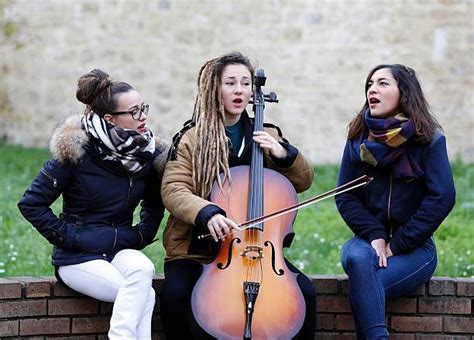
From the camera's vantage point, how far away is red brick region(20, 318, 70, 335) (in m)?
4.80

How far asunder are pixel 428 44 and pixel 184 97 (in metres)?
3.08

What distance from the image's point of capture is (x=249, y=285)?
4297mm

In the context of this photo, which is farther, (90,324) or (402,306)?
(402,306)

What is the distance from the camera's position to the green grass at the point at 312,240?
6406mm

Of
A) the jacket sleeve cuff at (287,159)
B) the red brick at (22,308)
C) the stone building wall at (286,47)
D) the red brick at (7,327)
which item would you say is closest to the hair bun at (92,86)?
the jacket sleeve cuff at (287,159)

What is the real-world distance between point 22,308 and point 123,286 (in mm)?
605

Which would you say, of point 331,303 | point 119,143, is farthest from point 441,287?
point 119,143

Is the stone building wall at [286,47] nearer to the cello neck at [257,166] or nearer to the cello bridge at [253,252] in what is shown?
the cello neck at [257,166]

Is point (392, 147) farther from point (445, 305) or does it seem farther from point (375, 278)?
point (445, 305)

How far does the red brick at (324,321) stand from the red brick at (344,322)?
28 millimetres

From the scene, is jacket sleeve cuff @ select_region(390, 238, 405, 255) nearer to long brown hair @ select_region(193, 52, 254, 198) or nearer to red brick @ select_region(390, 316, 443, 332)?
red brick @ select_region(390, 316, 443, 332)

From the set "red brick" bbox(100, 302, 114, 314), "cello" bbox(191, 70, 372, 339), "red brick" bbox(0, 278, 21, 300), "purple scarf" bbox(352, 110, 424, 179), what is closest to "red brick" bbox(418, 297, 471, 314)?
"purple scarf" bbox(352, 110, 424, 179)

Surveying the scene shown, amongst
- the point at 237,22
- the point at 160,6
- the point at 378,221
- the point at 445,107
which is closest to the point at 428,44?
the point at 445,107

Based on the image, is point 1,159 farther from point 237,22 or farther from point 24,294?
point 24,294
